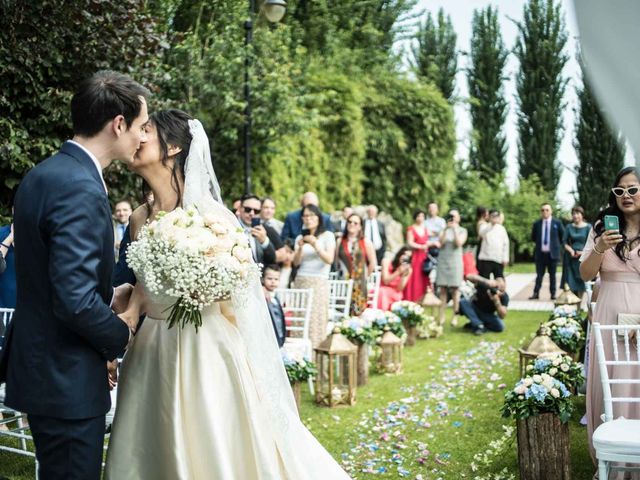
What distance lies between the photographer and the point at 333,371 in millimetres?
6820

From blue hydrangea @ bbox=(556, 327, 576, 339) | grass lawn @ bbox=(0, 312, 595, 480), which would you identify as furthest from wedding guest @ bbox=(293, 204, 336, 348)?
blue hydrangea @ bbox=(556, 327, 576, 339)

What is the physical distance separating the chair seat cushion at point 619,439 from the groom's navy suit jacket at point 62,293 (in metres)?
2.16

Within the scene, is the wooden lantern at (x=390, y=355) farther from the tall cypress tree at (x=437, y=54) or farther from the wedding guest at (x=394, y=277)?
the tall cypress tree at (x=437, y=54)

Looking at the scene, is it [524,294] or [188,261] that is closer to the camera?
[188,261]

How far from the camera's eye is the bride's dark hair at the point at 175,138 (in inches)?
128

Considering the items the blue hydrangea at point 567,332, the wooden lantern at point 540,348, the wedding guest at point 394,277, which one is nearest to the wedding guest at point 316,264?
the wooden lantern at point 540,348

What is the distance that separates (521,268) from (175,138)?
26.5 m

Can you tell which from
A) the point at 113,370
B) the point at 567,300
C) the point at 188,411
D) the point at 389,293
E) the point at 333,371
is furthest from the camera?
the point at 389,293

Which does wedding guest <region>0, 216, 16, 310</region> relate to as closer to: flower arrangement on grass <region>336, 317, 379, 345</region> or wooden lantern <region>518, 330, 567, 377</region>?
flower arrangement on grass <region>336, 317, 379, 345</region>

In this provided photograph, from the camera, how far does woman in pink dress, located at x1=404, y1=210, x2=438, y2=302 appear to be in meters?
12.9

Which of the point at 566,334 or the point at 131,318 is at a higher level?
the point at 131,318

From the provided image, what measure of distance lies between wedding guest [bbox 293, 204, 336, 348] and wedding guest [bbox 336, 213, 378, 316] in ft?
5.07

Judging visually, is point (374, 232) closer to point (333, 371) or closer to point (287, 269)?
point (287, 269)

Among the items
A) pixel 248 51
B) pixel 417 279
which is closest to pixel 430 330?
pixel 417 279
